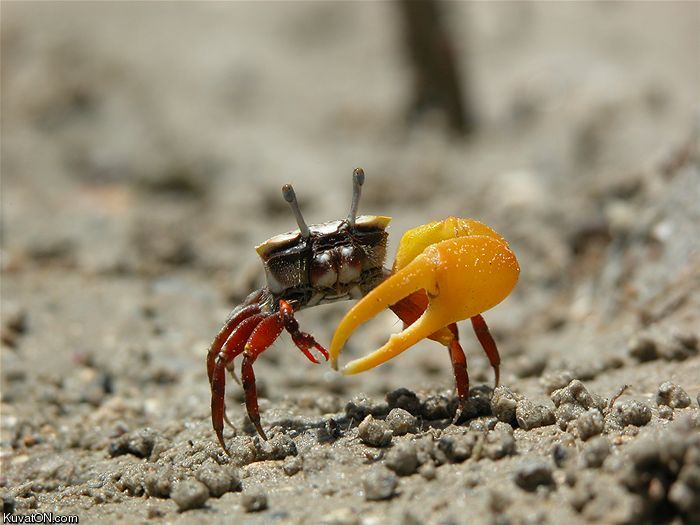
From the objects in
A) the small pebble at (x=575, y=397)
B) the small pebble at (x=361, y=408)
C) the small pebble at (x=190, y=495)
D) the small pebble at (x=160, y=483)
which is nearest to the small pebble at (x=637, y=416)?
the small pebble at (x=575, y=397)

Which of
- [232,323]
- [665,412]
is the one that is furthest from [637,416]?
[232,323]

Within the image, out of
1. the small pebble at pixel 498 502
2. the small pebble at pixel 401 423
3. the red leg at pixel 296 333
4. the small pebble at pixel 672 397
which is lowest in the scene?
the small pebble at pixel 498 502

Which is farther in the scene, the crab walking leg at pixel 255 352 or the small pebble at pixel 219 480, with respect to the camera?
the crab walking leg at pixel 255 352

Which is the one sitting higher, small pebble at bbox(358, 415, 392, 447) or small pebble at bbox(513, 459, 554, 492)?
small pebble at bbox(358, 415, 392, 447)

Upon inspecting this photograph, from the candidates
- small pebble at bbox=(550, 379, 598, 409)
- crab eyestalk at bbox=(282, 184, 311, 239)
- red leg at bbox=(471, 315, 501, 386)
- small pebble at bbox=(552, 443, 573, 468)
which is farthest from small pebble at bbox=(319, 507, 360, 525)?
crab eyestalk at bbox=(282, 184, 311, 239)

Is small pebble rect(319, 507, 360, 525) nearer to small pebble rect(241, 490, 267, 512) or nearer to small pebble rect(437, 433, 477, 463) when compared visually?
small pebble rect(241, 490, 267, 512)

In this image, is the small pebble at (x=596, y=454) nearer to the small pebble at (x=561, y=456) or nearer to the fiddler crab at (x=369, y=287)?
the small pebble at (x=561, y=456)

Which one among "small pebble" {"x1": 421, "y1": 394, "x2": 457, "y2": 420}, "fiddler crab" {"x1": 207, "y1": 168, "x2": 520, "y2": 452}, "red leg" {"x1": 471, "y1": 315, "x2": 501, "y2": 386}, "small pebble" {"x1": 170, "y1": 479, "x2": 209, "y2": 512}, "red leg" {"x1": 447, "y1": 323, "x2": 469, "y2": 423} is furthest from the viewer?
"red leg" {"x1": 471, "y1": 315, "x2": 501, "y2": 386}
